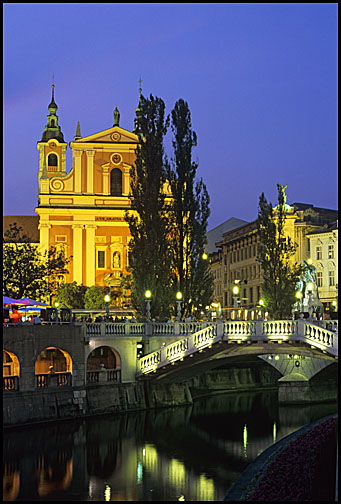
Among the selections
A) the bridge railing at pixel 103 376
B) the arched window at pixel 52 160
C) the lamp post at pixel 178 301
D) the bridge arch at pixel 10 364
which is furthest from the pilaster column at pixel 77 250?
the bridge arch at pixel 10 364

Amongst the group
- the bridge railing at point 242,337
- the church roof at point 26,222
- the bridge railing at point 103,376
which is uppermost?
the church roof at point 26,222

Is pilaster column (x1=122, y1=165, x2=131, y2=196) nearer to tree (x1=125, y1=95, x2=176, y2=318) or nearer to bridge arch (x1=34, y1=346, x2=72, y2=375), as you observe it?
tree (x1=125, y1=95, x2=176, y2=318)

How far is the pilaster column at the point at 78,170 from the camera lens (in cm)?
8925

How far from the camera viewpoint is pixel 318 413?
46.5 m

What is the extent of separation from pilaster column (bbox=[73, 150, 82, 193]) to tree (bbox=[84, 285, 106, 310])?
12863mm

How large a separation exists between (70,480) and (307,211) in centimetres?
7259

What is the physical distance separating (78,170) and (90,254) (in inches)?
354

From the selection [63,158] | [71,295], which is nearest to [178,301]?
[71,295]

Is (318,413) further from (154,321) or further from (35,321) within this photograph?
(35,321)

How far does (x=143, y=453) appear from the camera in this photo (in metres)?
35.0

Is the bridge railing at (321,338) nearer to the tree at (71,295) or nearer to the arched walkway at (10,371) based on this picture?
the arched walkway at (10,371)

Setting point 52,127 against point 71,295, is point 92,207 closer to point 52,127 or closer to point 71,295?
point 71,295

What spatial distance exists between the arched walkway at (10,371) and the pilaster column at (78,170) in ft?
155

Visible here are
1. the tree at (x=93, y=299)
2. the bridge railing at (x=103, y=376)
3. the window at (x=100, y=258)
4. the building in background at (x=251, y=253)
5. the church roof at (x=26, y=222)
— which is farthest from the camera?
the church roof at (x=26, y=222)
